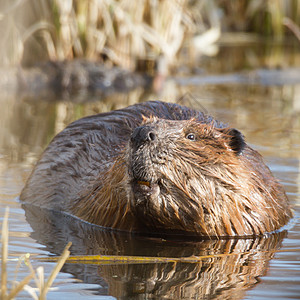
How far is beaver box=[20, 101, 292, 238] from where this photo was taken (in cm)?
311

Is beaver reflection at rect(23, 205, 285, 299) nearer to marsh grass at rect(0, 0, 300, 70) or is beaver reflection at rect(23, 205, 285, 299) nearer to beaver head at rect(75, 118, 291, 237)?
beaver head at rect(75, 118, 291, 237)

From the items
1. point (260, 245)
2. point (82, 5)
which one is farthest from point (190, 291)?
point (82, 5)

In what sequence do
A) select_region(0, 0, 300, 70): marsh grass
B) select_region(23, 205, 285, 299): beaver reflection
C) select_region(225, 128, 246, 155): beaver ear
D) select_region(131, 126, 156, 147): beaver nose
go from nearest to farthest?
select_region(23, 205, 285, 299): beaver reflection → select_region(131, 126, 156, 147): beaver nose → select_region(225, 128, 246, 155): beaver ear → select_region(0, 0, 300, 70): marsh grass

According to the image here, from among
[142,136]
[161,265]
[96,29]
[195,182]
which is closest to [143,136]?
[142,136]

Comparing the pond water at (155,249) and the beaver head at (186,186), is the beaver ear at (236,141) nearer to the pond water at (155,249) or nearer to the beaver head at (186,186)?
the beaver head at (186,186)

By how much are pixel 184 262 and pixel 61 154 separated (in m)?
1.40

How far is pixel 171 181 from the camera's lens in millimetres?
3125

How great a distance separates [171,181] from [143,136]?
0.26 m

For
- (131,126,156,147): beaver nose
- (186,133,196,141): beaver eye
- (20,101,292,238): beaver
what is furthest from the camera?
(186,133,196,141): beaver eye

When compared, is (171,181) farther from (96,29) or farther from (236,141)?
(96,29)

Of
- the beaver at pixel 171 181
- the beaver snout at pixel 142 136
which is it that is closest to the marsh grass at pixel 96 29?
the beaver at pixel 171 181

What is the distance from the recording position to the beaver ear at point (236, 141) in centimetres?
343

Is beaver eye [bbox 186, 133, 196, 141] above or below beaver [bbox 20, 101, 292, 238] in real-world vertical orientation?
above

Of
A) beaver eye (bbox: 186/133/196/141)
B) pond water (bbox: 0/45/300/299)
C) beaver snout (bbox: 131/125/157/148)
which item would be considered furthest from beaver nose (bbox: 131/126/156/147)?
pond water (bbox: 0/45/300/299)
